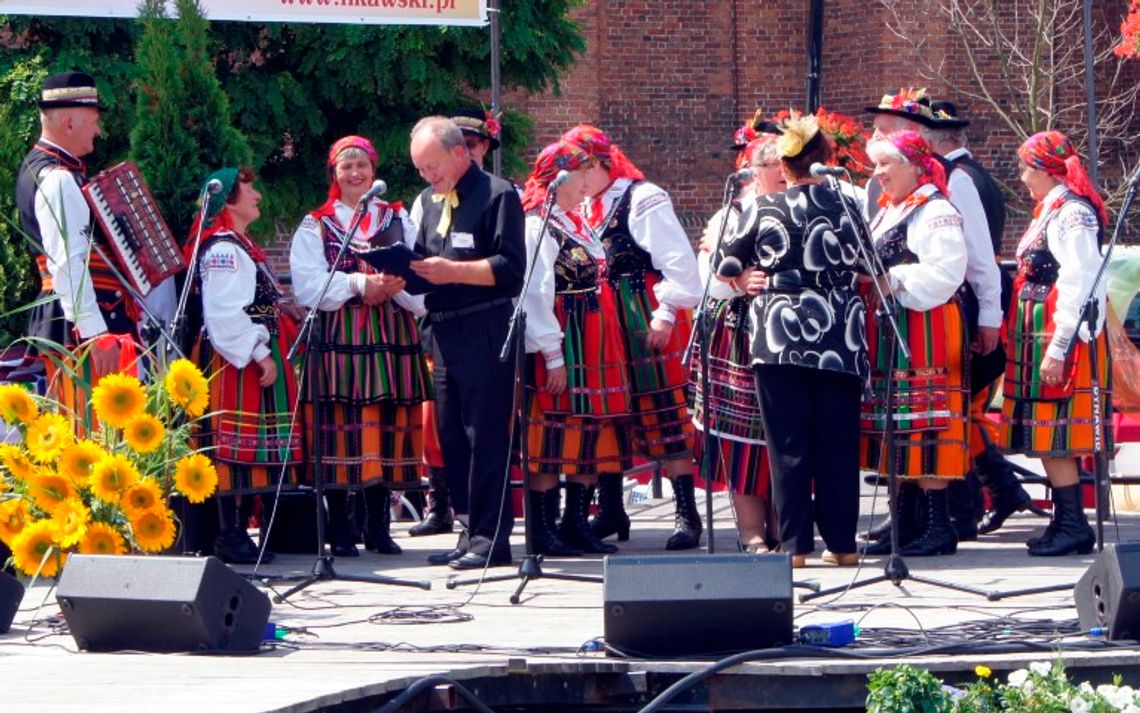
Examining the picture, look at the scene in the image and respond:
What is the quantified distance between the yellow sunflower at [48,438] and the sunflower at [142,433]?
20 cm

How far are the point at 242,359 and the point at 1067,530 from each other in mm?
3442

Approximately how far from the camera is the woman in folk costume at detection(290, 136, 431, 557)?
820 cm

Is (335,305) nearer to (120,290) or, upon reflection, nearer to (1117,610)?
(120,290)

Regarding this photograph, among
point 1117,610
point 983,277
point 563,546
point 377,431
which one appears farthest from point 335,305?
point 1117,610

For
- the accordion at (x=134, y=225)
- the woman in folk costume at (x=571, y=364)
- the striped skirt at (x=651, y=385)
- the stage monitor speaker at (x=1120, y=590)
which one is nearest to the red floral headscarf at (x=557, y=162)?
the woman in folk costume at (x=571, y=364)

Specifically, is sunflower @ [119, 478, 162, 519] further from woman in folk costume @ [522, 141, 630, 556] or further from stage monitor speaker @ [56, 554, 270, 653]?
woman in folk costume @ [522, 141, 630, 556]

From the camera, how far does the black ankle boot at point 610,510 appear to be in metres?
8.67

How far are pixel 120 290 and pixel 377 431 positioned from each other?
1.22 metres

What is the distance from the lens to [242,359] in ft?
26.3

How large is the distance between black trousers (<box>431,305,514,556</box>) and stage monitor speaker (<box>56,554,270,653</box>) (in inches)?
73.8

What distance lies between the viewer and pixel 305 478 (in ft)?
27.5

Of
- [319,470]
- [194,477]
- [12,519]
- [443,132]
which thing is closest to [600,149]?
[443,132]

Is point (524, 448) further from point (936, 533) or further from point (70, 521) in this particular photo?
point (936, 533)

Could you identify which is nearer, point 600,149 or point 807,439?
point 807,439
